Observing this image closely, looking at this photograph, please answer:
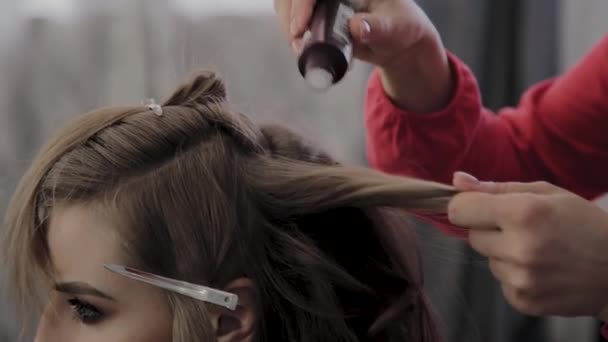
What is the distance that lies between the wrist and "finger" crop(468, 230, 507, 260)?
0.84ft

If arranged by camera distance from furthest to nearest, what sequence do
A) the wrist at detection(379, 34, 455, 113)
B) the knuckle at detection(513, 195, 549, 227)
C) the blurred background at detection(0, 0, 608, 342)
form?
the blurred background at detection(0, 0, 608, 342), the wrist at detection(379, 34, 455, 113), the knuckle at detection(513, 195, 549, 227)

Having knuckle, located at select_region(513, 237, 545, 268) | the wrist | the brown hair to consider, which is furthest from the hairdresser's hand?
knuckle, located at select_region(513, 237, 545, 268)

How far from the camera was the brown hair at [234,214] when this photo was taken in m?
0.68

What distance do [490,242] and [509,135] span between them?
373mm

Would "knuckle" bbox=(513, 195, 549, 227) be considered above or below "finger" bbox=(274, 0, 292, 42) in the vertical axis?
below

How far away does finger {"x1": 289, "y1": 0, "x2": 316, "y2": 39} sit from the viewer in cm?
66

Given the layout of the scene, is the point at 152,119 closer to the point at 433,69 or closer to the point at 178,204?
the point at 178,204

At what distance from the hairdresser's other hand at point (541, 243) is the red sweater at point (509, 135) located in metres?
0.28

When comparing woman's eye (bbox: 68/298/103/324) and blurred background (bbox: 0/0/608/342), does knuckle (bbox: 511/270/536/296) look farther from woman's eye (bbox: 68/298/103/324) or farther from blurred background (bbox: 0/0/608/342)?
blurred background (bbox: 0/0/608/342)

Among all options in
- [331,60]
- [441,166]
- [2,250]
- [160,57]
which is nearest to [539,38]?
[441,166]

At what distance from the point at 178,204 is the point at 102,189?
0.07 meters

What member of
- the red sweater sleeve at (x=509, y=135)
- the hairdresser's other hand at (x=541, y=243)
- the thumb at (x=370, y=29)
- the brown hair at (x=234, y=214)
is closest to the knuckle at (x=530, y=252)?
the hairdresser's other hand at (x=541, y=243)

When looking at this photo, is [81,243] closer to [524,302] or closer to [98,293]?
[98,293]

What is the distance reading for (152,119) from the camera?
710mm
